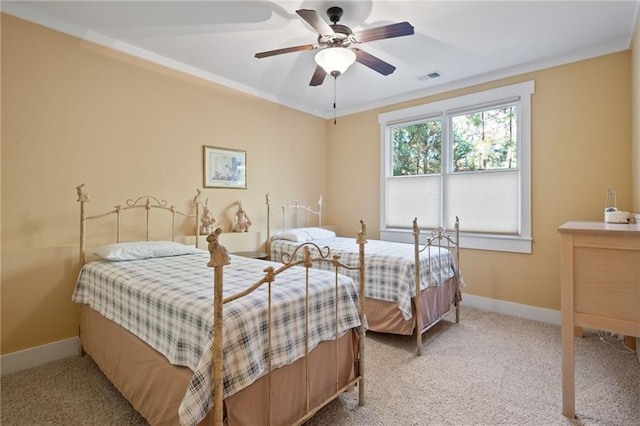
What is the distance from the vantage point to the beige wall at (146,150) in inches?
93.5

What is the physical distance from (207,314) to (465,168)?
11.3 feet

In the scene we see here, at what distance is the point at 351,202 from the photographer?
15.8ft

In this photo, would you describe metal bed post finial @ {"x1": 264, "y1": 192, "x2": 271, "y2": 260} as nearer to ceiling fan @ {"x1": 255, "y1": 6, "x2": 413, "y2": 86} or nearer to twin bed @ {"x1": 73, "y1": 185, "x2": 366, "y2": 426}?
twin bed @ {"x1": 73, "y1": 185, "x2": 366, "y2": 426}

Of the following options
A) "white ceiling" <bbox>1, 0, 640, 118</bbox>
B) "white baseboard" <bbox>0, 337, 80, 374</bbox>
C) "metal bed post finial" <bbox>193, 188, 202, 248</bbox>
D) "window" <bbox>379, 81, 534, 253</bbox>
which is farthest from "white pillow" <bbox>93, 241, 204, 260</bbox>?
"window" <bbox>379, 81, 534, 253</bbox>

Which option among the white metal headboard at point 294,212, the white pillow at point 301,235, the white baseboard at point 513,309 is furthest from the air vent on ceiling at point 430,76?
the white baseboard at point 513,309

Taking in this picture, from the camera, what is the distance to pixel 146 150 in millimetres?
3051

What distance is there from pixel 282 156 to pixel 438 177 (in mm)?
2094

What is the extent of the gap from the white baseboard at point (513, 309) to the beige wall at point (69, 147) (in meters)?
3.05

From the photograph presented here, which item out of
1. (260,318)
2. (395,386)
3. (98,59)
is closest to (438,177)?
(395,386)

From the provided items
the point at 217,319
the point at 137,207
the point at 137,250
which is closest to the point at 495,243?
the point at 217,319

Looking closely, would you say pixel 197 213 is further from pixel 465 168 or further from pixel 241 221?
pixel 465 168

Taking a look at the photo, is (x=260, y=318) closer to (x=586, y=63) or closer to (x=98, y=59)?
(x=98, y=59)

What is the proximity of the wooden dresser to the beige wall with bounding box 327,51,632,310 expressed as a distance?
5.10ft

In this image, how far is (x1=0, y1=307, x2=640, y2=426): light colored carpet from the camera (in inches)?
69.9
